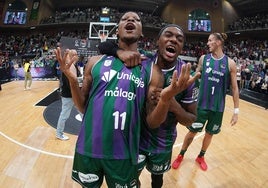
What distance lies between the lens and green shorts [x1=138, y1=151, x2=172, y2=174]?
241cm

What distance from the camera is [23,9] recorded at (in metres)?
28.7

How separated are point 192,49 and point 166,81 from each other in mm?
27398

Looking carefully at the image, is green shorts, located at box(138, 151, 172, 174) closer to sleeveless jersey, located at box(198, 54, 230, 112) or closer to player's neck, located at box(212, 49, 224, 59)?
sleeveless jersey, located at box(198, 54, 230, 112)

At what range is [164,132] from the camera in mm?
2426

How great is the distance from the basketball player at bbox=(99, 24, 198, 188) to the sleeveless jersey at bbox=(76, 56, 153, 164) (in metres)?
0.14

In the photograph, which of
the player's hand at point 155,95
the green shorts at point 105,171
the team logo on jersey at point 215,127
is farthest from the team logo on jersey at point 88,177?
the team logo on jersey at point 215,127

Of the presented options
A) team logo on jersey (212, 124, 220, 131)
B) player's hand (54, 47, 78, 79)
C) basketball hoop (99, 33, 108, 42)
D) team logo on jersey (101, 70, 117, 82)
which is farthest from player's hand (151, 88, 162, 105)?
basketball hoop (99, 33, 108, 42)

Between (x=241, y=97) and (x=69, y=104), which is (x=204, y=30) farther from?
(x=69, y=104)

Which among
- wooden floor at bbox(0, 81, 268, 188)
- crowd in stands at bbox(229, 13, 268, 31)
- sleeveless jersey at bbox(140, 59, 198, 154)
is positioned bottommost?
wooden floor at bbox(0, 81, 268, 188)

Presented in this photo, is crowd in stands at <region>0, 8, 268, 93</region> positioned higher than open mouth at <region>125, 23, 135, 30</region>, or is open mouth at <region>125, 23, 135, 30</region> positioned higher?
crowd in stands at <region>0, 8, 268, 93</region>

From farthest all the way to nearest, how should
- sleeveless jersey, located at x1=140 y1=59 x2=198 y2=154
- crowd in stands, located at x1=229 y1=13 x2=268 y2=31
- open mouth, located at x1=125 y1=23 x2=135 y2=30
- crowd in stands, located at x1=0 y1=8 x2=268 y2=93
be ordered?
crowd in stands, located at x1=229 y1=13 x2=268 y2=31, crowd in stands, located at x1=0 y1=8 x2=268 y2=93, sleeveless jersey, located at x1=140 y1=59 x2=198 y2=154, open mouth, located at x1=125 y1=23 x2=135 y2=30

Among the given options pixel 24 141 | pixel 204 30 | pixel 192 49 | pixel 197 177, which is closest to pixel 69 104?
pixel 24 141

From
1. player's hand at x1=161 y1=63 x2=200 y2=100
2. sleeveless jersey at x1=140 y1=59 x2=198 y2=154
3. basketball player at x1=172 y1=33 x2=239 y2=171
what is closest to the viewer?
player's hand at x1=161 y1=63 x2=200 y2=100

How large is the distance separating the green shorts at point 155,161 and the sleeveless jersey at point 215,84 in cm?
170
